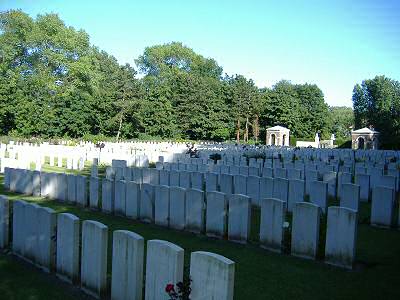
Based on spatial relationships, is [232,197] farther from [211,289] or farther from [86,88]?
[86,88]

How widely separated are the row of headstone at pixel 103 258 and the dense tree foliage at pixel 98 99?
4505cm

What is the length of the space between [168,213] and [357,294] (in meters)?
4.46

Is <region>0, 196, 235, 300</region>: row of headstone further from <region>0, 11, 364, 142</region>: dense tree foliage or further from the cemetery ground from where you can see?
<region>0, 11, 364, 142</region>: dense tree foliage

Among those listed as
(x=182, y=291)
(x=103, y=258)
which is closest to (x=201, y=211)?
(x=103, y=258)

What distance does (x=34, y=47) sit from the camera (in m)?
55.2

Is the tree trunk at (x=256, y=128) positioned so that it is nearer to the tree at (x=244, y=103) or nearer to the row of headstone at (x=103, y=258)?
Answer: the tree at (x=244, y=103)

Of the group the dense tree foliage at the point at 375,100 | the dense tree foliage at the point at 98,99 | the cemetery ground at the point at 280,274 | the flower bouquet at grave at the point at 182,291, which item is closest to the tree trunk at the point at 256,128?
the dense tree foliage at the point at 98,99

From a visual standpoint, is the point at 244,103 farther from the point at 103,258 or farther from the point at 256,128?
the point at 103,258

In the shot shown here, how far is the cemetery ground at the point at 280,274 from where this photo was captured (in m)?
5.42

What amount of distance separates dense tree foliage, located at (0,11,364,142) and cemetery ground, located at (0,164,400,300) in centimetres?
4531

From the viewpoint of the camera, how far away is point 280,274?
6195 mm

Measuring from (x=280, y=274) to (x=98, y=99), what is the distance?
175 feet

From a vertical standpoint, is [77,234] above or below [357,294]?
above

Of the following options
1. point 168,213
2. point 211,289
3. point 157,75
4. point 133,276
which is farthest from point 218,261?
point 157,75
